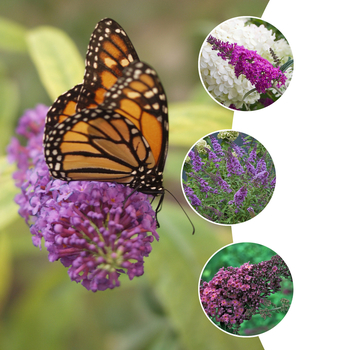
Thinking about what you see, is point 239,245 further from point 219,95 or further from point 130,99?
point 130,99

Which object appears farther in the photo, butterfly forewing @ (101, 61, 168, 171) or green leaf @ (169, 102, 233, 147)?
green leaf @ (169, 102, 233, 147)

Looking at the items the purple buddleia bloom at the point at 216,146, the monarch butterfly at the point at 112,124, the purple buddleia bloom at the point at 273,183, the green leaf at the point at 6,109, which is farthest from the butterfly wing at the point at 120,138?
the green leaf at the point at 6,109

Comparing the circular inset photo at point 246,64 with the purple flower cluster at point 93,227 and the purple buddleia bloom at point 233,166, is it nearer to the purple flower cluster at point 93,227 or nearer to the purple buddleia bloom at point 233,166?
the purple buddleia bloom at point 233,166

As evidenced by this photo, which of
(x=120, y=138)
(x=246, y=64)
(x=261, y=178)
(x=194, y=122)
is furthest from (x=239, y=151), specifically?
(x=120, y=138)

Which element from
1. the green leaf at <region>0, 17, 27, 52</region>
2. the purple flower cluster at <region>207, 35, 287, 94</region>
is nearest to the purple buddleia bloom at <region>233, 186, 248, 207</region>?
the purple flower cluster at <region>207, 35, 287, 94</region>

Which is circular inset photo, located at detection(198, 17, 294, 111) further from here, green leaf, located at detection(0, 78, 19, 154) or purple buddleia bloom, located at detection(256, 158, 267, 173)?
green leaf, located at detection(0, 78, 19, 154)

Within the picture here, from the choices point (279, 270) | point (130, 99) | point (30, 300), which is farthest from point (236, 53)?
point (30, 300)
